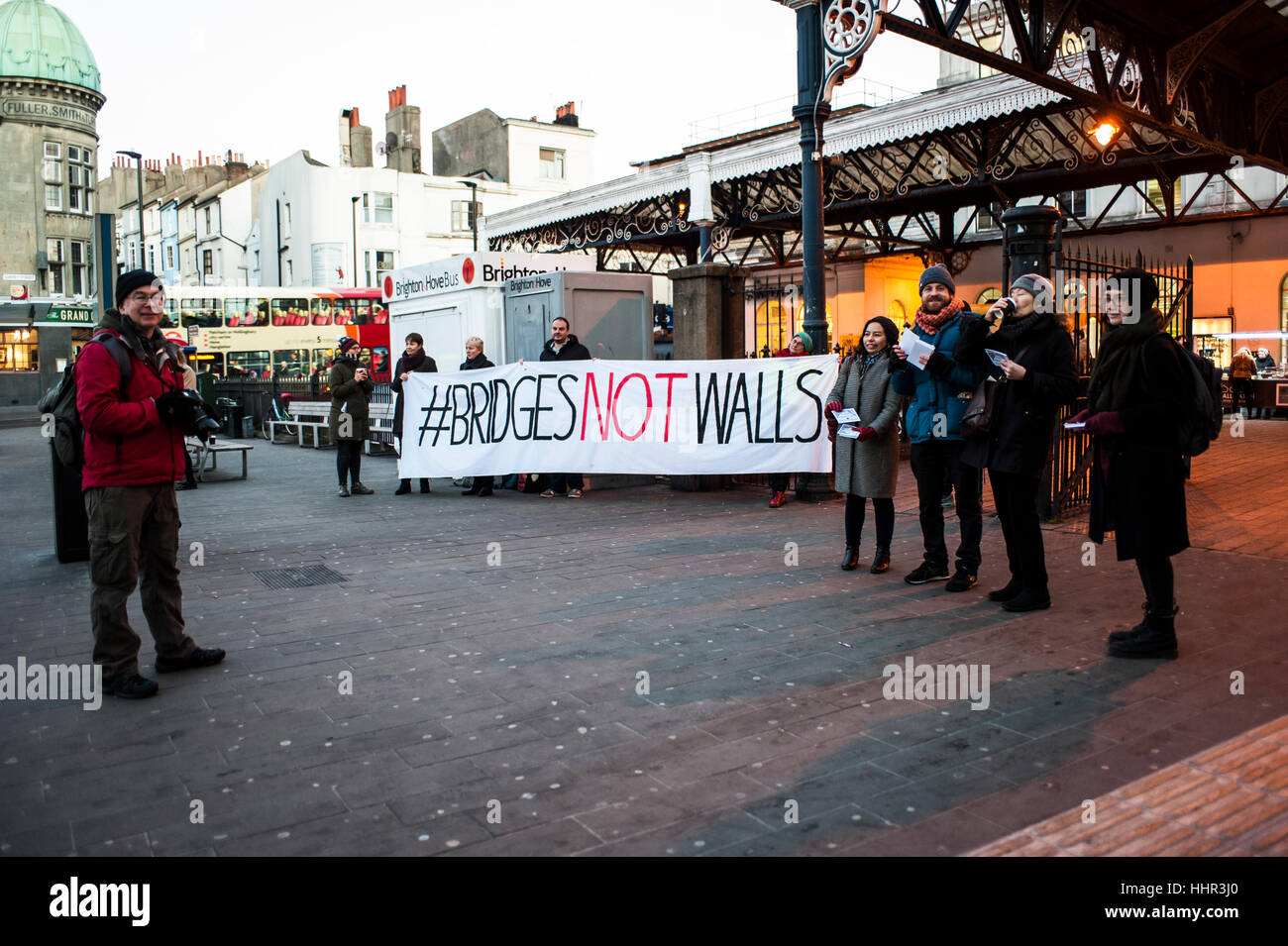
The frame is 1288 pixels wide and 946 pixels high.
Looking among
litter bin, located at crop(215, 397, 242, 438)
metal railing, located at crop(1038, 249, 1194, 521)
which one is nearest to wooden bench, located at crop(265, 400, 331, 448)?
litter bin, located at crop(215, 397, 242, 438)

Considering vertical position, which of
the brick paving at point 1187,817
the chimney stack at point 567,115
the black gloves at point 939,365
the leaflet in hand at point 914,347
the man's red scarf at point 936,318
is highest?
the chimney stack at point 567,115

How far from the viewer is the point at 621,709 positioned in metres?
4.63

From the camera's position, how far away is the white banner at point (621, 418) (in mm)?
10836

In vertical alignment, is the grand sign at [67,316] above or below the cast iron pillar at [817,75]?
above

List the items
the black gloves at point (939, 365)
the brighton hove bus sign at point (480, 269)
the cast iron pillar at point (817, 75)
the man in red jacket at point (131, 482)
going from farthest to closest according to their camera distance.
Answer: the brighton hove bus sign at point (480, 269) < the cast iron pillar at point (817, 75) < the black gloves at point (939, 365) < the man in red jacket at point (131, 482)

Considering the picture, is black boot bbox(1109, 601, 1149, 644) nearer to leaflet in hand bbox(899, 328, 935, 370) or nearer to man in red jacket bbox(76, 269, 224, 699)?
leaflet in hand bbox(899, 328, 935, 370)

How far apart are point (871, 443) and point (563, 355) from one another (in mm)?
5561

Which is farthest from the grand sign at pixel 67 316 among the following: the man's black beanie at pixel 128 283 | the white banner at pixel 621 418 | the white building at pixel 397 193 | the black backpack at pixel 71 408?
the man's black beanie at pixel 128 283

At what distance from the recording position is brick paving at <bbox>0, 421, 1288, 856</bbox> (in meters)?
3.49

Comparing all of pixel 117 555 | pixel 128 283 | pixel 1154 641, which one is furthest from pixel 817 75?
pixel 117 555

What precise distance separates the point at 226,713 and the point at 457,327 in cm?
1208

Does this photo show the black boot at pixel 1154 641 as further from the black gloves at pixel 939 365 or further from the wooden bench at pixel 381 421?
the wooden bench at pixel 381 421

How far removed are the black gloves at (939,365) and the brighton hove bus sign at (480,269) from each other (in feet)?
28.7
